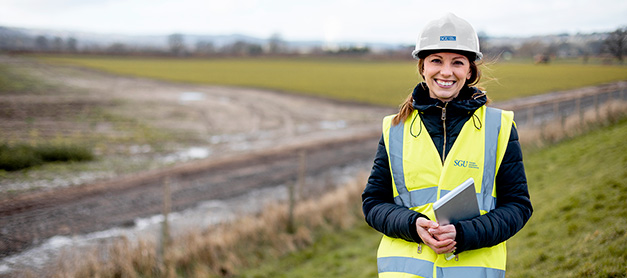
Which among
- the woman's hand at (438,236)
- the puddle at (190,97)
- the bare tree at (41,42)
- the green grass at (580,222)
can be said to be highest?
the bare tree at (41,42)

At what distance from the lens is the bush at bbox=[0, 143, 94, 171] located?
39.3ft

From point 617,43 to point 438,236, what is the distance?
6297 mm

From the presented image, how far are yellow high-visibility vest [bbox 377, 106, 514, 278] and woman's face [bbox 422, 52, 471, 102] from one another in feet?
0.49

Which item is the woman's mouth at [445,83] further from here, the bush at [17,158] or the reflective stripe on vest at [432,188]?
the bush at [17,158]

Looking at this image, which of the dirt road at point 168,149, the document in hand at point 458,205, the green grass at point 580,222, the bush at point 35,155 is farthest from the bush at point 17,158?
the document in hand at point 458,205

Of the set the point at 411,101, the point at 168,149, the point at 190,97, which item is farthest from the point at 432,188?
the point at 190,97

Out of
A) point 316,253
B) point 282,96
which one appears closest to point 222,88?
point 282,96

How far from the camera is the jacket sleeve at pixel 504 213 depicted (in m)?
1.76

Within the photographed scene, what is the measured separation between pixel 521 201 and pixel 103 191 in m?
11.3

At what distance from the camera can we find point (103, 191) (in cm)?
1130

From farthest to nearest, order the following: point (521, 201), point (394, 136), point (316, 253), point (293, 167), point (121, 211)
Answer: point (293, 167), point (121, 211), point (316, 253), point (394, 136), point (521, 201)

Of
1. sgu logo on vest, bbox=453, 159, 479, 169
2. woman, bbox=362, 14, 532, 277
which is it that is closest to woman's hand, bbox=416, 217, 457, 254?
→ woman, bbox=362, 14, 532, 277

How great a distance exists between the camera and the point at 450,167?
1858 mm

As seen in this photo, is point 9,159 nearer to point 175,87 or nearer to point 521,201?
point 521,201
